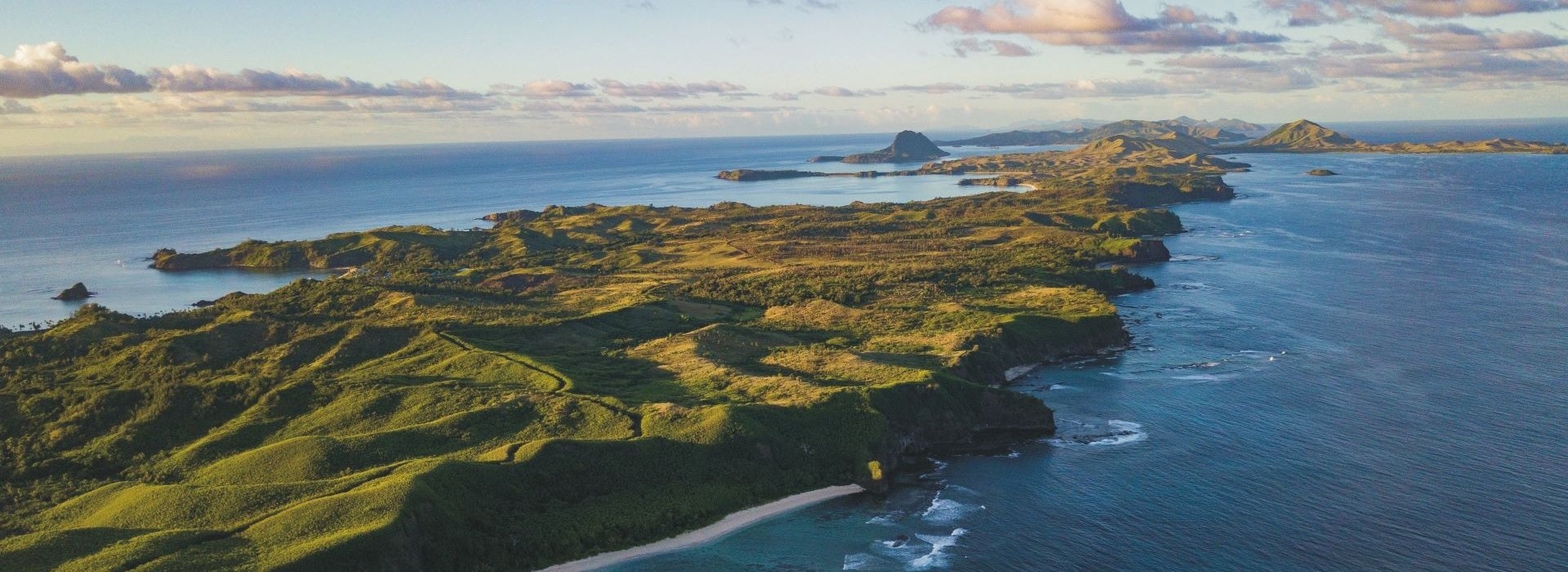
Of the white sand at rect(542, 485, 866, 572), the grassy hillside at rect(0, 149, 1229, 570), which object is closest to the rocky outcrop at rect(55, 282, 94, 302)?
the grassy hillside at rect(0, 149, 1229, 570)

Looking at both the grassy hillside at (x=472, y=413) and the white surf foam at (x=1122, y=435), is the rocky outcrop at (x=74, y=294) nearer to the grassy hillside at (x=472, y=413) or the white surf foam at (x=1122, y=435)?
the grassy hillside at (x=472, y=413)

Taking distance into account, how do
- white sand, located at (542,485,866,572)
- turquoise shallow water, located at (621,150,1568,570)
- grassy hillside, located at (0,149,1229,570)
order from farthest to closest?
turquoise shallow water, located at (621,150,1568,570) < white sand, located at (542,485,866,572) < grassy hillside, located at (0,149,1229,570)

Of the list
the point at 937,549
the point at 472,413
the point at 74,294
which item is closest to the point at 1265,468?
the point at 937,549

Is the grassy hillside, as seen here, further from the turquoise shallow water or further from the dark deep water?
the turquoise shallow water

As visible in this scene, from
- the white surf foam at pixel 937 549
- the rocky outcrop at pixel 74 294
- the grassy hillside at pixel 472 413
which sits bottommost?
the rocky outcrop at pixel 74 294

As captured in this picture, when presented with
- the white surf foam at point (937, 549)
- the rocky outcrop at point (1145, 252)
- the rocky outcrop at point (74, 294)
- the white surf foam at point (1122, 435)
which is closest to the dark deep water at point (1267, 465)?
the white surf foam at point (937, 549)

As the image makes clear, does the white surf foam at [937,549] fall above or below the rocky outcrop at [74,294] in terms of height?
above
